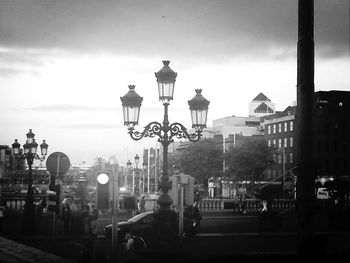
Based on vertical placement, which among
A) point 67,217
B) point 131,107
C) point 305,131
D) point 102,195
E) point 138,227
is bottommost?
point 138,227

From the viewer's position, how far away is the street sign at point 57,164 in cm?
Result: 1516

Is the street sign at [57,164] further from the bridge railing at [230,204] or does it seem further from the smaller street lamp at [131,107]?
the bridge railing at [230,204]

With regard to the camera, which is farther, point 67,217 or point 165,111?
point 67,217

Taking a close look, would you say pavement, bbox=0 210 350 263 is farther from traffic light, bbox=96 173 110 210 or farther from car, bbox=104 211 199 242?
car, bbox=104 211 199 242

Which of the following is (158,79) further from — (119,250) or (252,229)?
(252,229)

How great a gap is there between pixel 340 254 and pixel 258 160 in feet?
258

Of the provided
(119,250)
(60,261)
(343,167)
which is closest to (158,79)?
(60,261)

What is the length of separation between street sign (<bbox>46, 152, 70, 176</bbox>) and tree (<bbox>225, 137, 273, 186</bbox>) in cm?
7248

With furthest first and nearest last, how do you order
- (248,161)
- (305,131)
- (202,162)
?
(202,162) < (248,161) < (305,131)

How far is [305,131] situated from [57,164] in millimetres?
9820

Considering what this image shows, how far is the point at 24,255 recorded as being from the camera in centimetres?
1795

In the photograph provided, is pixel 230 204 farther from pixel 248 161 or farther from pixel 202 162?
pixel 202 162

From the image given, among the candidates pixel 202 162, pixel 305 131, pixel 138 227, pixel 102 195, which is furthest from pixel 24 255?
pixel 202 162

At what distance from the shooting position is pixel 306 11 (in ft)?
22.2
